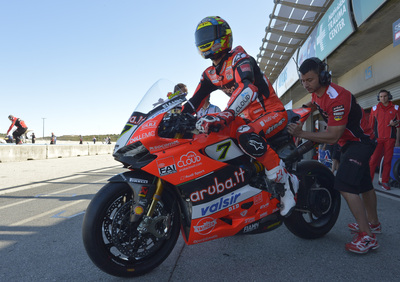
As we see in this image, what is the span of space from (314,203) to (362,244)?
22.0 inches

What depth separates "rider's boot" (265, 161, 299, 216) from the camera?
7.86 ft

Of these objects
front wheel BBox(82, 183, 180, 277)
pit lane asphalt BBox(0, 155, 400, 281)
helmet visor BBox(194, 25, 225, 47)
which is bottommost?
pit lane asphalt BBox(0, 155, 400, 281)

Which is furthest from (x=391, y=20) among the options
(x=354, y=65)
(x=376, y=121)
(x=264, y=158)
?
(x=264, y=158)

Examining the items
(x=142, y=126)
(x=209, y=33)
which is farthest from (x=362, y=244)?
(x=209, y=33)

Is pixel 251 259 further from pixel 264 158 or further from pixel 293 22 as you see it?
pixel 293 22

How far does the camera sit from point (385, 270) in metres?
2.22

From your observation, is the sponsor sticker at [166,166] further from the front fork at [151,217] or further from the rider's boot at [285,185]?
the rider's boot at [285,185]

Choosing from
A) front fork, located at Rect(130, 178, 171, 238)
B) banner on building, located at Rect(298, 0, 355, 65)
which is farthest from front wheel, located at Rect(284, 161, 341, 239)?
banner on building, located at Rect(298, 0, 355, 65)

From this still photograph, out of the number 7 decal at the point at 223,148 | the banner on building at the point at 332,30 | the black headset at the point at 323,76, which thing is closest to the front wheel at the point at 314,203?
the black headset at the point at 323,76

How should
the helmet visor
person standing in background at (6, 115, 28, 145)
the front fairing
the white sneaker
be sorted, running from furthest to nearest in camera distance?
person standing in background at (6, 115, 28, 145) < the helmet visor < the white sneaker < the front fairing

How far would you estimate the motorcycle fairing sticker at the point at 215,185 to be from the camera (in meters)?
2.14

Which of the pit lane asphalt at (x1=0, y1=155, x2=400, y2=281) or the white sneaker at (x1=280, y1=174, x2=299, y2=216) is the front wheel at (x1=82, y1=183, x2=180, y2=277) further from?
the white sneaker at (x1=280, y1=174, x2=299, y2=216)

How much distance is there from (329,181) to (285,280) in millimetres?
1425

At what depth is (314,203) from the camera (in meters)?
2.94
